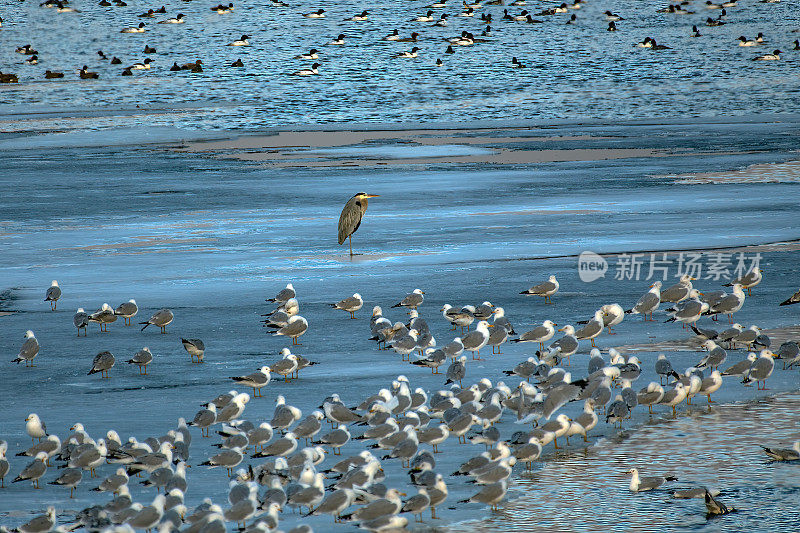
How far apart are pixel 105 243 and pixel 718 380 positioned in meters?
10.2

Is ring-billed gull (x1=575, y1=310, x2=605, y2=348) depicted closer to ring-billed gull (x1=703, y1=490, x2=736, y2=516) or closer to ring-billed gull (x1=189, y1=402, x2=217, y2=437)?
ring-billed gull (x1=189, y1=402, x2=217, y2=437)

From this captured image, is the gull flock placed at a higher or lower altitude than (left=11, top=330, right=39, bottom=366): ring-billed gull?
higher

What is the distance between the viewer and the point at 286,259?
52.0ft

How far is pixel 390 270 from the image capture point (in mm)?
15023

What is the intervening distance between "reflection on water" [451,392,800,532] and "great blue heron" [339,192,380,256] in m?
7.62

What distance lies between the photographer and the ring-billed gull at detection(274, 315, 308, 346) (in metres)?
11.5

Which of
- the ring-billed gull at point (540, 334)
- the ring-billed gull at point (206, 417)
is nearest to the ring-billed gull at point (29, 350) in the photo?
the ring-billed gull at point (206, 417)

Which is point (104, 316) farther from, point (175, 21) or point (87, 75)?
point (175, 21)

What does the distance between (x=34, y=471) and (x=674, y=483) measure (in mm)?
3976

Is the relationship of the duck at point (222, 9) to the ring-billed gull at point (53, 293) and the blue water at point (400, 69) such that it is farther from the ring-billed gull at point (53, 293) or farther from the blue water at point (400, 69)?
the ring-billed gull at point (53, 293)

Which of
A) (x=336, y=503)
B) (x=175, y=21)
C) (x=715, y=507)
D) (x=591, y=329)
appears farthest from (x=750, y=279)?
(x=175, y=21)

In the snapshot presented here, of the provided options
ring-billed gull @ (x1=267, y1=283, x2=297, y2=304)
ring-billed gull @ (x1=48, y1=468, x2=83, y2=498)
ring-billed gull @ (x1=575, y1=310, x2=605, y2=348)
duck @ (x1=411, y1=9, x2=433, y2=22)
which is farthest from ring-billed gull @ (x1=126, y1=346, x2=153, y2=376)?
duck @ (x1=411, y1=9, x2=433, y2=22)

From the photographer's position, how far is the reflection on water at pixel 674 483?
711 centimetres

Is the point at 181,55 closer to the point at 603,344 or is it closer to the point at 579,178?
the point at 579,178
